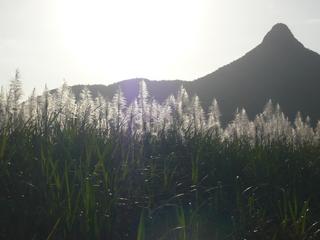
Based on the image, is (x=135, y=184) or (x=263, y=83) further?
(x=263, y=83)

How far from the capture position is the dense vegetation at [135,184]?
3637mm

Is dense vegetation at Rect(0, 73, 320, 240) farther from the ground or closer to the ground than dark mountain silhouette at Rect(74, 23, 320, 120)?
closer to the ground

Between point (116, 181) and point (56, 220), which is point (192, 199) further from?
point (56, 220)

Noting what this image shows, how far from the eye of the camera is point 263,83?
85.9 metres

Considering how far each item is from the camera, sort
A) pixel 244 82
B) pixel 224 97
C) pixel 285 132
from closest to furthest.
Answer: pixel 285 132 → pixel 224 97 → pixel 244 82

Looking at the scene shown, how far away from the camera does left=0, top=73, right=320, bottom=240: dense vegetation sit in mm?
3637

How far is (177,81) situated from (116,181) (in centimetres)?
8453

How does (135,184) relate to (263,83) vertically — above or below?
below

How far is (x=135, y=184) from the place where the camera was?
16.2ft

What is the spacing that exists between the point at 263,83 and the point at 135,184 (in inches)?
3276

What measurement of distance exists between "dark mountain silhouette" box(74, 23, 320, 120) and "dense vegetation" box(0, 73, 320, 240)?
6563 cm

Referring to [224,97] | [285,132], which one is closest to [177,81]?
[224,97]

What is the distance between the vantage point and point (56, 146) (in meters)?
5.35

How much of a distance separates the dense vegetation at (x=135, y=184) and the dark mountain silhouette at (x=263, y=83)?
65634 mm
